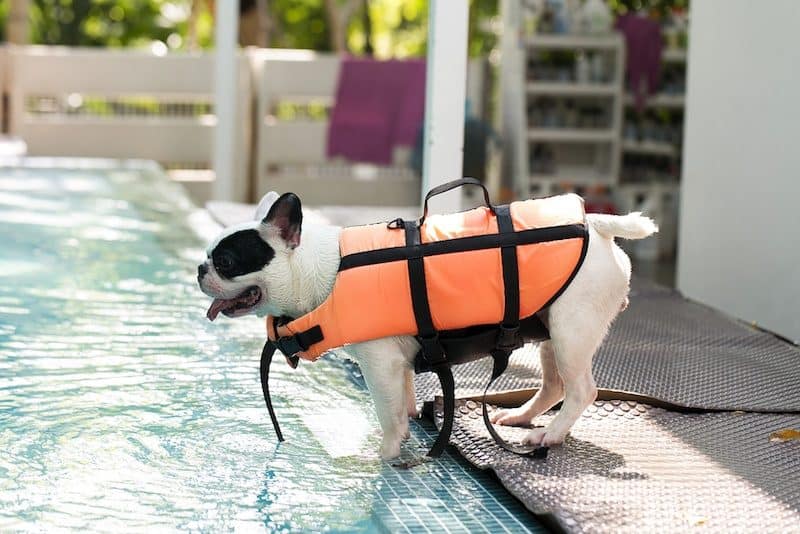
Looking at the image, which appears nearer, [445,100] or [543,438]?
[543,438]

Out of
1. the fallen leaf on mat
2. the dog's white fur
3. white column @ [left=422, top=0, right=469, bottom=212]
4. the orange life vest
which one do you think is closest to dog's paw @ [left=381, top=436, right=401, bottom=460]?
the dog's white fur

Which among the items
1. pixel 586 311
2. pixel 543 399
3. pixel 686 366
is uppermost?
pixel 586 311

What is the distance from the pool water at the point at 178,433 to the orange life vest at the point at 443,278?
12.6 inches

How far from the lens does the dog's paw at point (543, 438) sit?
2.85 metres

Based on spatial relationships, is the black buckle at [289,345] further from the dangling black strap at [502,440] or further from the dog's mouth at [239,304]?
the dangling black strap at [502,440]

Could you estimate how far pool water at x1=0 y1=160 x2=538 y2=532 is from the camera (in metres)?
2.51

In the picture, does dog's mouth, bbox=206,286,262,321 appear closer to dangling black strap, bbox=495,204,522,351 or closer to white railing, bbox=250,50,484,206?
dangling black strap, bbox=495,204,522,351

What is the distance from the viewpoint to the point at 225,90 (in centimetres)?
→ 877

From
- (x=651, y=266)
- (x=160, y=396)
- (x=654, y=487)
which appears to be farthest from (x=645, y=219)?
(x=651, y=266)

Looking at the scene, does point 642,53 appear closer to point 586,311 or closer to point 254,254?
point 586,311

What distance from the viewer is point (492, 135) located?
9570mm

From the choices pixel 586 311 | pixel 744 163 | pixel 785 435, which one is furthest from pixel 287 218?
pixel 744 163

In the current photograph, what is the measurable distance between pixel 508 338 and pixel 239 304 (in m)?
0.59

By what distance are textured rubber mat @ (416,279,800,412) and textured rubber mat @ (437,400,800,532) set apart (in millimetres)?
172
